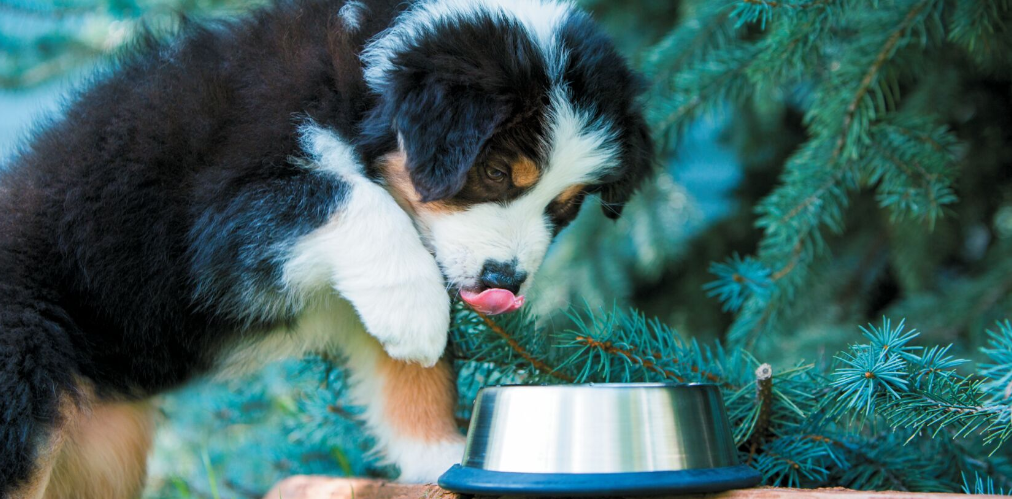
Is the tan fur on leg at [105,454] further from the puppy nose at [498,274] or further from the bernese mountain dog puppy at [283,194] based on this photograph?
the puppy nose at [498,274]

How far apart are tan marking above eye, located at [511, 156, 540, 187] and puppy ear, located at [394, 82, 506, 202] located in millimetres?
149

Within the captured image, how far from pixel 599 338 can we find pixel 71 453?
1.34 m

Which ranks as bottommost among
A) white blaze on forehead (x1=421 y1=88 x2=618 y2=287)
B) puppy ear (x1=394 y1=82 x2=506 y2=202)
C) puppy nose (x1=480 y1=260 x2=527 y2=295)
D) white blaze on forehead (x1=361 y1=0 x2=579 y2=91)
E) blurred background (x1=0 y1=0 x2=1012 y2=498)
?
blurred background (x1=0 y1=0 x2=1012 y2=498)

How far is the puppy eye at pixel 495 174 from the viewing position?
2.01m

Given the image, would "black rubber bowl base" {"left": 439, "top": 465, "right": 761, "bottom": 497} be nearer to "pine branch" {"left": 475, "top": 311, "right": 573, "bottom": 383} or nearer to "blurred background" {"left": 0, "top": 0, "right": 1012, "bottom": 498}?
"pine branch" {"left": 475, "top": 311, "right": 573, "bottom": 383}

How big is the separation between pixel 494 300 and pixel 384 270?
264mm

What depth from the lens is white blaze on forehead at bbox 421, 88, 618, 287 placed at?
6.47ft

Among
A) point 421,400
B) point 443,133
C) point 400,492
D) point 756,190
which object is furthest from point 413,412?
point 756,190

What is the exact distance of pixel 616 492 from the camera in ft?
4.79

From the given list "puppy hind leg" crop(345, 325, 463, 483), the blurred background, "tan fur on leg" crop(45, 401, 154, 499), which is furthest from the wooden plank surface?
"tan fur on leg" crop(45, 401, 154, 499)

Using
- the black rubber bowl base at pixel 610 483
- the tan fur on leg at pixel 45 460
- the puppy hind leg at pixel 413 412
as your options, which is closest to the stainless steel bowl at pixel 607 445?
the black rubber bowl base at pixel 610 483

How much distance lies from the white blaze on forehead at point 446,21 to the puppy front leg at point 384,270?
0.32 m

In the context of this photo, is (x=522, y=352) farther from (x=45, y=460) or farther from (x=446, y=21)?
(x=45, y=460)

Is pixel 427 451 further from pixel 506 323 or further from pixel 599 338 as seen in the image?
pixel 599 338
